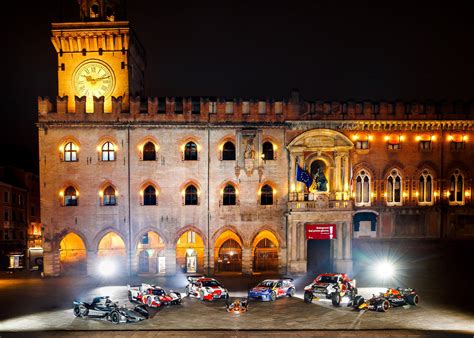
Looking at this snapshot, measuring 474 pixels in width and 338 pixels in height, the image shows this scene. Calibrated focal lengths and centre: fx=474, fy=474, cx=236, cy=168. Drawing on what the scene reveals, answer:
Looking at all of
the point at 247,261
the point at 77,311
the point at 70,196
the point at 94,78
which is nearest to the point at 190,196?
the point at 247,261

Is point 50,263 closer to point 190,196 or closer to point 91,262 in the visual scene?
point 91,262

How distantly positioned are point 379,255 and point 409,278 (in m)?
4.06

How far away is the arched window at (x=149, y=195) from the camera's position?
41938 millimetres

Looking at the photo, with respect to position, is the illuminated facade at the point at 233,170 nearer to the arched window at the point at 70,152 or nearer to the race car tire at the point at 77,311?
the arched window at the point at 70,152

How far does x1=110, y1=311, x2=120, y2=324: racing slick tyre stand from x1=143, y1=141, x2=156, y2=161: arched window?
18.2 m

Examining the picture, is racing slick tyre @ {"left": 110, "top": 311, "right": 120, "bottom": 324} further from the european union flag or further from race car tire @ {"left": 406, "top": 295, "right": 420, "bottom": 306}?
the european union flag

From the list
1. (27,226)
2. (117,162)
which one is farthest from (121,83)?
(27,226)

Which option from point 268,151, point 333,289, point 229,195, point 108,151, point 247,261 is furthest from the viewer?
point 268,151

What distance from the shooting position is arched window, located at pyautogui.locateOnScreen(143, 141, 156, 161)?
42.0 meters

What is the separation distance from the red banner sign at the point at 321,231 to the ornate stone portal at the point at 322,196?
0.35 m

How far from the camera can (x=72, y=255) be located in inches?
1738

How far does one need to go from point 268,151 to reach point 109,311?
21.2 m

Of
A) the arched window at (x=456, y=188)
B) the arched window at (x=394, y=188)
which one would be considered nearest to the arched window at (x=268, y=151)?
the arched window at (x=394, y=188)

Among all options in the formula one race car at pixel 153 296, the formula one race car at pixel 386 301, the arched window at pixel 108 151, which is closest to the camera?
the formula one race car at pixel 386 301
